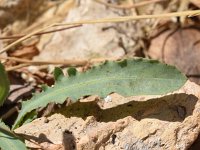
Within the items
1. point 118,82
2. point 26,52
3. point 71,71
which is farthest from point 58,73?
point 26,52

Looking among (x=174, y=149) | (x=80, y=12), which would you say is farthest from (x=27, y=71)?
(x=174, y=149)

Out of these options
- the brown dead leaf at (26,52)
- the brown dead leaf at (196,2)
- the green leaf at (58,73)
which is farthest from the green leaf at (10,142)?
the brown dead leaf at (196,2)

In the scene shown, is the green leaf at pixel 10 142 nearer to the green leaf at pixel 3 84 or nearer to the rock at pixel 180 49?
the green leaf at pixel 3 84

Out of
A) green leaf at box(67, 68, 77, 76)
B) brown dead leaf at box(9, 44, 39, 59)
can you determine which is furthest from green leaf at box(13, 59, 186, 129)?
brown dead leaf at box(9, 44, 39, 59)

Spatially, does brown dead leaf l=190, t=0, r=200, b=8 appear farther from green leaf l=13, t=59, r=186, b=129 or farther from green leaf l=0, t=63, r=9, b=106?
green leaf l=0, t=63, r=9, b=106

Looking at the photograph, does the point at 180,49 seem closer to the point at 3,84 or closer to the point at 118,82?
the point at 118,82
